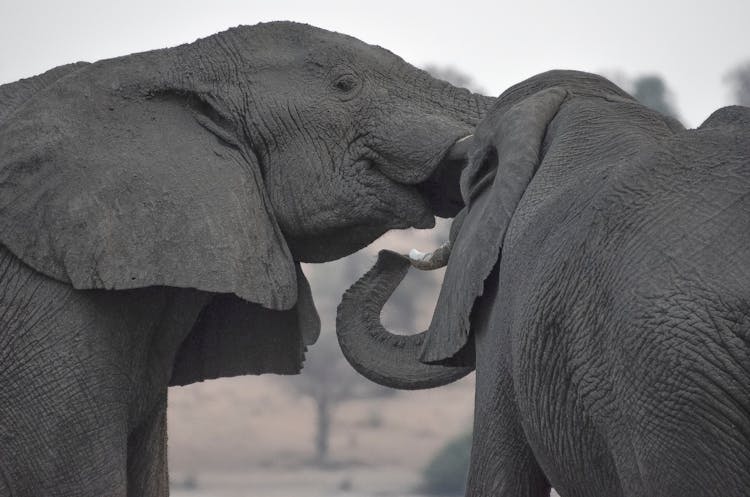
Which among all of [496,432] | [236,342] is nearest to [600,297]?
[496,432]

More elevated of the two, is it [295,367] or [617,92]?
[617,92]

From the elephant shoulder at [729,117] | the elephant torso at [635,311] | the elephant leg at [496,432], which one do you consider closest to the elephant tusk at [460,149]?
the elephant leg at [496,432]

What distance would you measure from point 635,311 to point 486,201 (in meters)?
0.92

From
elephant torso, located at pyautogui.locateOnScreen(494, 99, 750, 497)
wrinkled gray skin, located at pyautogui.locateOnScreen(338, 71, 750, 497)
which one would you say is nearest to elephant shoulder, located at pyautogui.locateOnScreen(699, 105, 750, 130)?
wrinkled gray skin, located at pyautogui.locateOnScreen(338, 71, 750, 497)

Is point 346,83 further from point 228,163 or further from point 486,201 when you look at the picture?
point 486,201

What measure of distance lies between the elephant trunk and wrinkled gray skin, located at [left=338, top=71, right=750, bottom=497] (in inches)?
23.2

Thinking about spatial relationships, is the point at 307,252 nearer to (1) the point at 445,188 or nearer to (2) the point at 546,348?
(1) the point at 445,188

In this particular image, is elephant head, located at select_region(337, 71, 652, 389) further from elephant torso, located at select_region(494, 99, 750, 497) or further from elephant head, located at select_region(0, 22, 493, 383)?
elephant head, located at select_region(0, 22, 493, 383)

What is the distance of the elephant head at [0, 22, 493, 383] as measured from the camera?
5.03m

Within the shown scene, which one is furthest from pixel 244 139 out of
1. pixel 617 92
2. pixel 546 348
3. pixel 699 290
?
pixel 699 290

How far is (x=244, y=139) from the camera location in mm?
5316

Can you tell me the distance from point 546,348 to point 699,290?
50cm

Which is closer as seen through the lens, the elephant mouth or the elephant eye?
the elephant mouth

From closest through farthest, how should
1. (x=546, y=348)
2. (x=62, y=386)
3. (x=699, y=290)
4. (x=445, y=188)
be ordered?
(x=699, y=290) → (x=546, y=348) → (x=62, y=386) → (x=445, y=188)
